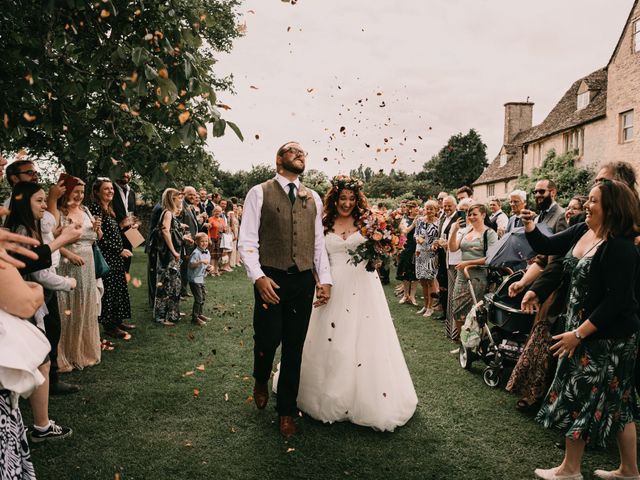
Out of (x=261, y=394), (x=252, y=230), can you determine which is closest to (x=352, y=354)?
(x=261, y=394)

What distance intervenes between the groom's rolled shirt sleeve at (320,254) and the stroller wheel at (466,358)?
2593mm

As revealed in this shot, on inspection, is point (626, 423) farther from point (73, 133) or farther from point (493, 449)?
point (73, 133)

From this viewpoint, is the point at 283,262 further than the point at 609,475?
Yes

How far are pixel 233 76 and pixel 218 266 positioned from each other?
35.4 feet

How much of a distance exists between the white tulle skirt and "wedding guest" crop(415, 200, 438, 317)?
5269 millimetres

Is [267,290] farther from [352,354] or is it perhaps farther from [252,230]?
[352,354]

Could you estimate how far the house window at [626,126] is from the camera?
23562 mm

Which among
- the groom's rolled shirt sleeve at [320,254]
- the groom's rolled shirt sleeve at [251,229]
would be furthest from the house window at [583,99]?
the groom's rolled shirt sleeve at [251,229]

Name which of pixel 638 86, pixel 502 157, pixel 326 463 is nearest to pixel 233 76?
pixel 638 86

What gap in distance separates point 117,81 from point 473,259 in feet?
17.5

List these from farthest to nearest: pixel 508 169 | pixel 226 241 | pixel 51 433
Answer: pixel 508 169, pixel 226 241, pixel 51 433

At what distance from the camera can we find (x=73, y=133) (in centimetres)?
393

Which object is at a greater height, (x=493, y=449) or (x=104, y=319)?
(x=104, y=319)

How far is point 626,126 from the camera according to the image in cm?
2392
